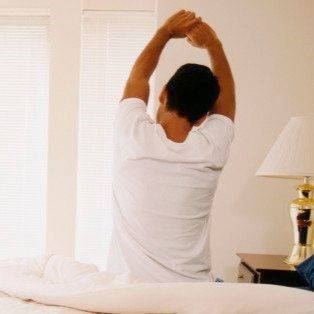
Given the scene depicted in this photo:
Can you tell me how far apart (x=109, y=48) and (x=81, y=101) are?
0.44m

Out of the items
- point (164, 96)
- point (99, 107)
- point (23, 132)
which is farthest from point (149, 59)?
point (23, 132)

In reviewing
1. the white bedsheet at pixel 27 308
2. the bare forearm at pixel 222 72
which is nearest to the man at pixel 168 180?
the bare forearm at pixel 222 72

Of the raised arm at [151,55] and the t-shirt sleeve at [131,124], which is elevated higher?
the raised arm at [151,55]

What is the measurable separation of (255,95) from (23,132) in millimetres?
1791

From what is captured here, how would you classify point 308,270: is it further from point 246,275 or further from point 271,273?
point 246,275

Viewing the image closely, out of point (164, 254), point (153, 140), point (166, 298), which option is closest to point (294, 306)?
point (166, 298)

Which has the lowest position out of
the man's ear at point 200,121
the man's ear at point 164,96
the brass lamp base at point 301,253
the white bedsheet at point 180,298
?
the brass lamp base at point 301,253

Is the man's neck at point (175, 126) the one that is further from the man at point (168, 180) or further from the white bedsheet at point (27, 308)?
the white bedsheet at point (27, 308)

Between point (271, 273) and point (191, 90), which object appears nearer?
point (191, 90)

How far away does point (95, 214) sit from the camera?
3520mm

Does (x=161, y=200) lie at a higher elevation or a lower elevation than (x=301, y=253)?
higher

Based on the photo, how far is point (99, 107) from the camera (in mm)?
3514

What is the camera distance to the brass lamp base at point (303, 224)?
7.91 ft

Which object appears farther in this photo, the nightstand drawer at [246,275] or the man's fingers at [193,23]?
the nightstand drawer at [246,275]
